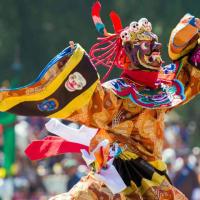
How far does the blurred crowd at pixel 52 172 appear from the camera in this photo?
439 inches

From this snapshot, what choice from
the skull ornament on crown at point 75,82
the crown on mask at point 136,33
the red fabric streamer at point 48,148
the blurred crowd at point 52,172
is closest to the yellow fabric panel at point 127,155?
the red fabric streamer at point 48,148

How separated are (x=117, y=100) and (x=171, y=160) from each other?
4.82 meters

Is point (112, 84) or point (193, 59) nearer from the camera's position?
point (112, 84)

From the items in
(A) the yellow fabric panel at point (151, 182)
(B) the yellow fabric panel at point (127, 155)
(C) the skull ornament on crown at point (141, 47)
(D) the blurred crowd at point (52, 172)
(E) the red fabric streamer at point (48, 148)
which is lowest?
(D) the blurred crowd at point (52, 172)

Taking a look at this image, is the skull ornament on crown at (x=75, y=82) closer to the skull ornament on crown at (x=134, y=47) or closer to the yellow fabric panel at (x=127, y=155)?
the skull ornament on crown at (x=134, y=47)

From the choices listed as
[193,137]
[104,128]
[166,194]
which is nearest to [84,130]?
[104,128]

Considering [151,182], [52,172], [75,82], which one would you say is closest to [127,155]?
[151,182]

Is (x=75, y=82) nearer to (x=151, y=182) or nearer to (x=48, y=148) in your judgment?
(x=48, y=148)

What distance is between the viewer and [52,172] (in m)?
12.4

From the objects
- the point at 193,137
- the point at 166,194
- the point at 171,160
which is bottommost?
the point at 193,137

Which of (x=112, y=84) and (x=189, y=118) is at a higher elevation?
(x=112, y=84)

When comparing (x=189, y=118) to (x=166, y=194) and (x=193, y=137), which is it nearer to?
(x=193, y=137)

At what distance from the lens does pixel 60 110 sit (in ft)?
21.7

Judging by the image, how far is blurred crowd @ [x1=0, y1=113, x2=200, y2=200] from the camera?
11156 mm
